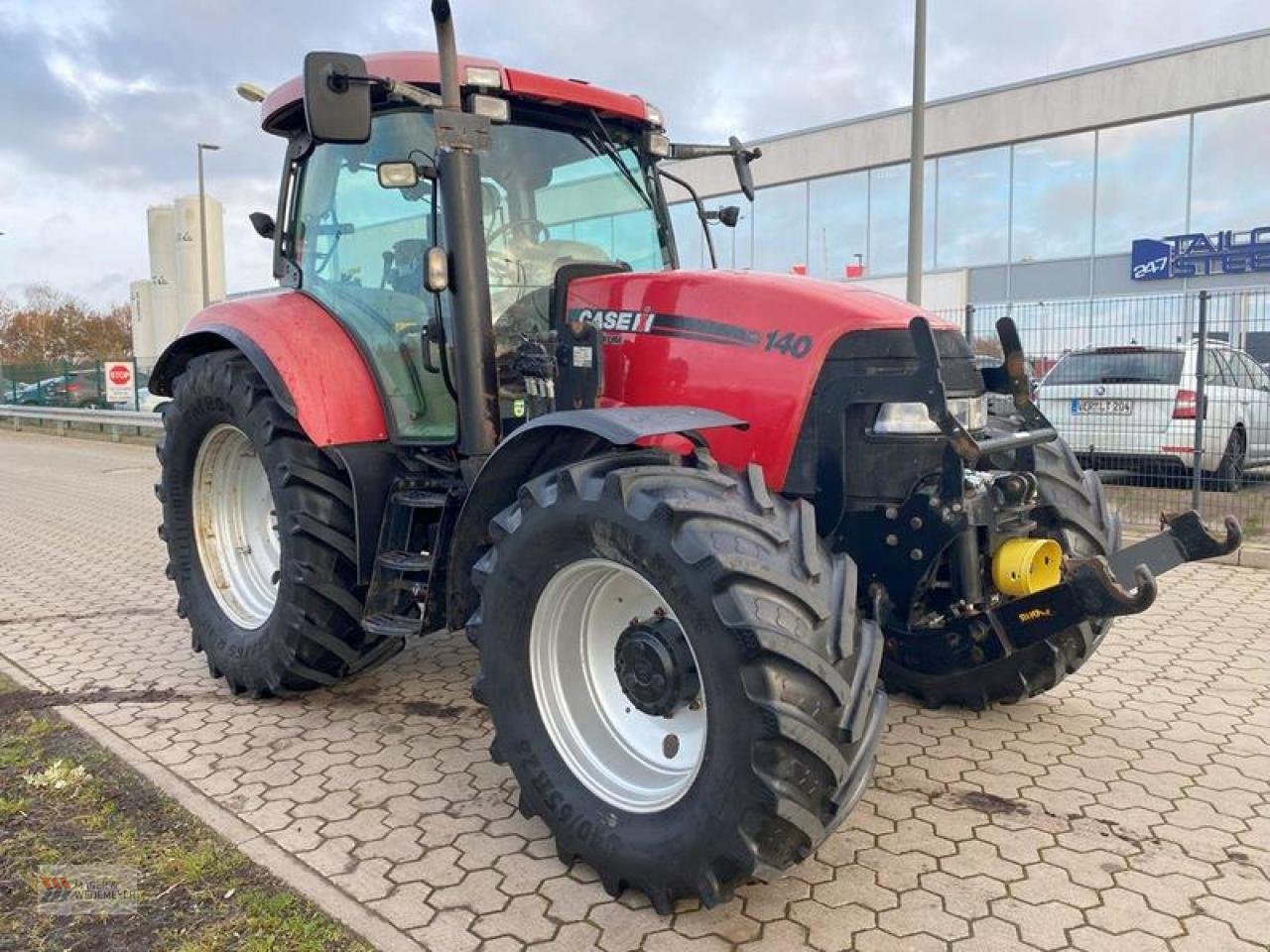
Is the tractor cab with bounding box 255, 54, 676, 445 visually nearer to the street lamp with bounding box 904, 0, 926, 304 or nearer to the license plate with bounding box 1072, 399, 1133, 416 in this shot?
the license plate with bounding box 1072, 399, 1133, 416

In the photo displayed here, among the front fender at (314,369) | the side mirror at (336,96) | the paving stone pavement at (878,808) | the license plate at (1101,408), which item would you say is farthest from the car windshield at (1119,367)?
the side mirror at (336,96)

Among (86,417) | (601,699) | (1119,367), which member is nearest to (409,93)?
(601,699)

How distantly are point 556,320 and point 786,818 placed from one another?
2130 millimetres

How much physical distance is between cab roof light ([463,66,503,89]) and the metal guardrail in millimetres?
14972

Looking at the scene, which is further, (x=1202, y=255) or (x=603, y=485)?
(x=1202, y=255)

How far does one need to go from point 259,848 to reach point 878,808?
1.99 meters

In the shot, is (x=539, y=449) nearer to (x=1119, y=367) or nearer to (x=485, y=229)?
(x=485, y=229)

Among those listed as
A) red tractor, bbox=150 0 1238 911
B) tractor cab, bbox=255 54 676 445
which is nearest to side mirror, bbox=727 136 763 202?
red tractor, bbox=150 0 1238 911

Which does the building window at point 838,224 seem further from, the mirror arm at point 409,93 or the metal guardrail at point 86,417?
the mirror arm at point 409,93

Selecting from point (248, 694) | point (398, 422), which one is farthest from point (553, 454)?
point (248, 694)

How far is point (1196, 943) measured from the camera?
2582 mm

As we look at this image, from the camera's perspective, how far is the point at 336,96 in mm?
3170

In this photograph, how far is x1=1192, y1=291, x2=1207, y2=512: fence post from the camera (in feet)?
26.6

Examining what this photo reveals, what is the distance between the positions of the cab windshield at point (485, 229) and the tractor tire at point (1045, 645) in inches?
70.7
